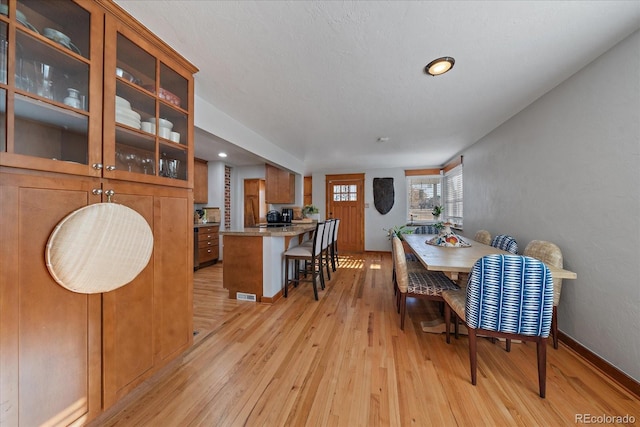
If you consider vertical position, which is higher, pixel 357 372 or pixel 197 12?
pixel 197 12

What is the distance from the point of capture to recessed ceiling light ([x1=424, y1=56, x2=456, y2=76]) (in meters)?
1.60

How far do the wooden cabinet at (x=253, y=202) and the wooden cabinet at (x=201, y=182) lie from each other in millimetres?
843

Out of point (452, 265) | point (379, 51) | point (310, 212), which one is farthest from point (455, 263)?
point (310, 212)

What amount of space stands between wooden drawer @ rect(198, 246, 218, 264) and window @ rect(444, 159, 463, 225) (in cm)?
514

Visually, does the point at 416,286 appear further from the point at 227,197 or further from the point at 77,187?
the point at 227,197

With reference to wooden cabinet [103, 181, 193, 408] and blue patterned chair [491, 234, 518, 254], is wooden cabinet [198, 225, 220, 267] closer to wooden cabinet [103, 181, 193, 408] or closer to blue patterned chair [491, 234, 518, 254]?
wooden cabinet [103, 181, 193, 408]

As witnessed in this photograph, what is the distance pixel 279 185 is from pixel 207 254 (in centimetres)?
206

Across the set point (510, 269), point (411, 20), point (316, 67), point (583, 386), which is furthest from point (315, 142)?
point (583, 386)

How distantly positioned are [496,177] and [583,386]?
2.33 meters

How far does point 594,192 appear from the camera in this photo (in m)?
1.67

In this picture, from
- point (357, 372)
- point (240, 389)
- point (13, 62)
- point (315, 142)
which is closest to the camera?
point (13, 62)

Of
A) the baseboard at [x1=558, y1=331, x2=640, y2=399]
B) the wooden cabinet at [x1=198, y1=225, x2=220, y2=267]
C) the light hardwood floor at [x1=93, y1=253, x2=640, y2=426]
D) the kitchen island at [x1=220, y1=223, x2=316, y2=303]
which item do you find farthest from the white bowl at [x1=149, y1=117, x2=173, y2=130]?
the baseboard at [x1=558, y1=331, x2=640, y2=399]

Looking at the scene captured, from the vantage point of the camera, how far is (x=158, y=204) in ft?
4.75

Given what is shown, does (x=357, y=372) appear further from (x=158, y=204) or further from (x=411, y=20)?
Answer: (x=411, y=20)
